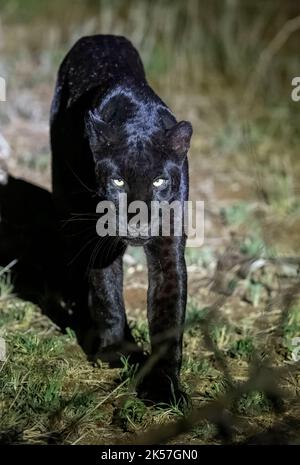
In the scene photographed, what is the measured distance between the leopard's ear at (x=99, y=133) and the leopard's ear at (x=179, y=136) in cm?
25

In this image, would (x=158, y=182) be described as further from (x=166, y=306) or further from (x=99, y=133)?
(x=166, y=306)

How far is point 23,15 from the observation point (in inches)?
394

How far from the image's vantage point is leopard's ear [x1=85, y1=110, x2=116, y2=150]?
12.7ft

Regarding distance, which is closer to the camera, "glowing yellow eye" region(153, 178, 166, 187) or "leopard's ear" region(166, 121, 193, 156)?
"glowing yellow eye" region(153, 178, 166, 187)

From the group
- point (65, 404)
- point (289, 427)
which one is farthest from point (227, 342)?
point (65, 404)

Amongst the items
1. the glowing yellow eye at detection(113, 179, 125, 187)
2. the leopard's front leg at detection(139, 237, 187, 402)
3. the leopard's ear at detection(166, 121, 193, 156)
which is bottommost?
the leopard's front leg at detection(139, 237, 187, 402)

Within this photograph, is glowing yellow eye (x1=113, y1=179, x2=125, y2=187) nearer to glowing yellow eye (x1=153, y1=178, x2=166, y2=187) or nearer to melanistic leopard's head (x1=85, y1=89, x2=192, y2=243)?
melanistic leopard's head (x1=85, y1=89, x2=192, y2=243)

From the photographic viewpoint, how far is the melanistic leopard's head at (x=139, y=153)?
3.70 meters

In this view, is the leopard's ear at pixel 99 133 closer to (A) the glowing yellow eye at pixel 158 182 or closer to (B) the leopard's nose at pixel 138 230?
(A) the glowing yellow eye at pixel 158 182

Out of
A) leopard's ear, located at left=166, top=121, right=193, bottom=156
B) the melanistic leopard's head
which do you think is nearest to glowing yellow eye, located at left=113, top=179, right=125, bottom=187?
the melanistic leopard's head

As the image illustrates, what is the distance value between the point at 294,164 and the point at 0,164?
2433mm

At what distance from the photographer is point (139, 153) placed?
3764 mm

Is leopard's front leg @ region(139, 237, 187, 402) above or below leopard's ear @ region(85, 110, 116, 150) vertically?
below

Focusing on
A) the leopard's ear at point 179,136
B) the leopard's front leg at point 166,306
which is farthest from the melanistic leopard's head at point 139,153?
the leopard's front leg at point 166,306
